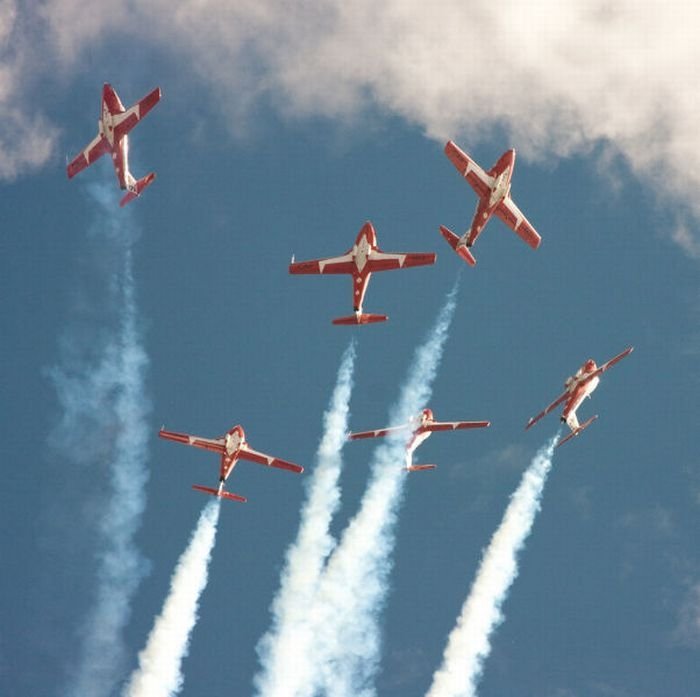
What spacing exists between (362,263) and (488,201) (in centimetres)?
1361

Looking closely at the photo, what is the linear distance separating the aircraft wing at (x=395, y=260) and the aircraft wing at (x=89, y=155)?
101ft

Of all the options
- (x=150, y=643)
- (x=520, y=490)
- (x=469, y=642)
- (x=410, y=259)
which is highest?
(x=410, y=259)

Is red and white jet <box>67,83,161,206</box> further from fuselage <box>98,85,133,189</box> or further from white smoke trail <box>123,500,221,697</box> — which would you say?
white smoke trail <box>123,500,221,697</box>

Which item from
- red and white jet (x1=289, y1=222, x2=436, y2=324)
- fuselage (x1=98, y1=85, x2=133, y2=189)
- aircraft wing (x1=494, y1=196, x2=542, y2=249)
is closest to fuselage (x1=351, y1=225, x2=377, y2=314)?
red and white jet (x1=289, y1=222, x2=436, y2=324)

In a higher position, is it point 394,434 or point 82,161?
point 82,161

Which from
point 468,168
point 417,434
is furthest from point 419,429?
point 468,168

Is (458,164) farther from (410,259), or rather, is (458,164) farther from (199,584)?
(199,584)

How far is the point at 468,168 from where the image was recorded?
345ft

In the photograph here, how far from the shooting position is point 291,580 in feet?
369

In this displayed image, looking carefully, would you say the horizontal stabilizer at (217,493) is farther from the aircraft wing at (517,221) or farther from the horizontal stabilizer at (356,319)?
the aircraft wing at (517,221)

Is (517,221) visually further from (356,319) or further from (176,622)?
(176,622)

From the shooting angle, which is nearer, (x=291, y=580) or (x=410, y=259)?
(x=410, y=259)

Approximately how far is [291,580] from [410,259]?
1380 inches

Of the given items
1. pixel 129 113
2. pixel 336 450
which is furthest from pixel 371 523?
pixel 129 113
